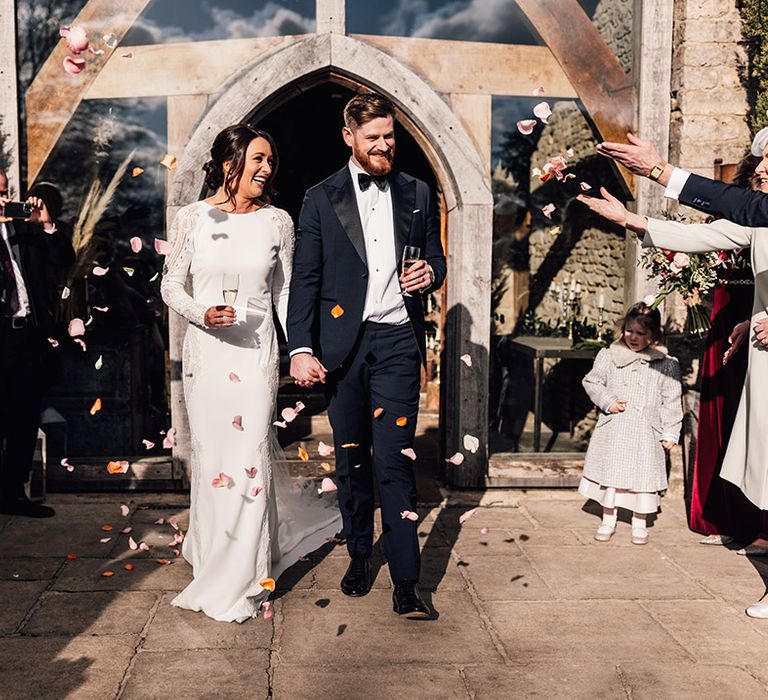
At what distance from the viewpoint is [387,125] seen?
4133 mm

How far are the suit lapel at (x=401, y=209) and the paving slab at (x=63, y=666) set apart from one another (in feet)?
6.92

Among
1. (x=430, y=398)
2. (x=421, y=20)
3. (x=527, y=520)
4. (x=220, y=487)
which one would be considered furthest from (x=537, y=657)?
(x=430, y=398)

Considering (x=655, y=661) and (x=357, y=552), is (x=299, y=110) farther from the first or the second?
(x=655, y=661)

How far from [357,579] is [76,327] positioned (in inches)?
125

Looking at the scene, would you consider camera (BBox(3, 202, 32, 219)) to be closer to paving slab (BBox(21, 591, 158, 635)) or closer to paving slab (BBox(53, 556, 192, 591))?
paving slab (BBox(53, 556, 192, 591))

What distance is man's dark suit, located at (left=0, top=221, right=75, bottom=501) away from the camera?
5762mm

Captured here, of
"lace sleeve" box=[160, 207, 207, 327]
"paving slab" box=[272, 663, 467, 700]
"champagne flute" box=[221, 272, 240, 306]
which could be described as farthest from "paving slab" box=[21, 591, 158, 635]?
"champagne flute" box=[221, 272, 240, 306]

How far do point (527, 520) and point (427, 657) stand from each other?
2.32 m

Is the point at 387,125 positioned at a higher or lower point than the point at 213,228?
higher

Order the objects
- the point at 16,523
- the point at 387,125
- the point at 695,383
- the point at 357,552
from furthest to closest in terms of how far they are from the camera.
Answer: the point at 695,383 → the point at 16,523 → the point at 357,552 → the point at 387,125

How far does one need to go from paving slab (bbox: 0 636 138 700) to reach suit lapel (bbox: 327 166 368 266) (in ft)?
6.53

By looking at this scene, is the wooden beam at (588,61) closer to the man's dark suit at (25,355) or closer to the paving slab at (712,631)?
the paving slab at (712,631)

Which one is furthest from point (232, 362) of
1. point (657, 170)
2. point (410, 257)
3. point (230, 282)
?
point (657, 170)

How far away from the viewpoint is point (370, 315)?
4285mm
